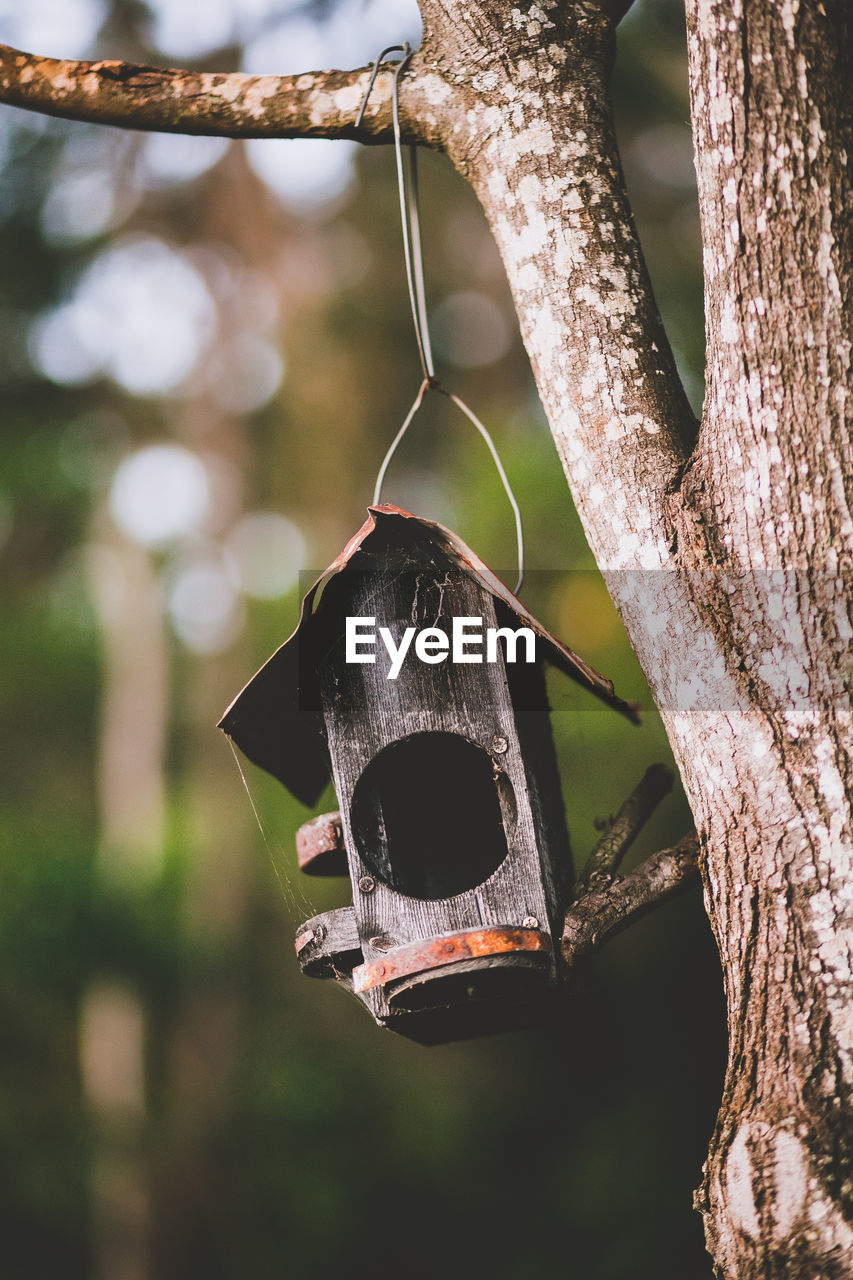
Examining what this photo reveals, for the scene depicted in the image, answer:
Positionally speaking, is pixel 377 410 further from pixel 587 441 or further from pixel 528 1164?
pixel 587 441

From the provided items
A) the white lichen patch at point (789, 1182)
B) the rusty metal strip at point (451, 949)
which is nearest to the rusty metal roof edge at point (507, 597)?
the rusty metal strip at point (451, 949)

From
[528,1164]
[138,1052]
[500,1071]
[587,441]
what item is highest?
[587,441]

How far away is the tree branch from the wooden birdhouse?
0.72 m

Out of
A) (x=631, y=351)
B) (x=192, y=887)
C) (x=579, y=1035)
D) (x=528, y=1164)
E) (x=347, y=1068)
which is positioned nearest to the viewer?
(x=631, y=351)

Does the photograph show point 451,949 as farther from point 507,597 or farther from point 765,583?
point 765,583

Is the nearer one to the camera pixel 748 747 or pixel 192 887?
pixel 748 747

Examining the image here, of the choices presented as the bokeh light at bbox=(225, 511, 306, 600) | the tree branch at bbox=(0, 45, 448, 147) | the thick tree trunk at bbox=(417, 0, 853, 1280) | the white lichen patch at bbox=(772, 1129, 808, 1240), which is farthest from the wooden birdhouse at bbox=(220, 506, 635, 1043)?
the bokeh light at bbox=(225, 511, 306, 600)

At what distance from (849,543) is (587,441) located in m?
0.41

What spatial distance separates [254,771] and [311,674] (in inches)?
153

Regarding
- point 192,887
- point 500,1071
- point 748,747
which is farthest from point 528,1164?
point 748,747

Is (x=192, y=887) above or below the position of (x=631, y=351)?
above

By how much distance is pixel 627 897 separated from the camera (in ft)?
4.51

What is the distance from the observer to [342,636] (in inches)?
59.6

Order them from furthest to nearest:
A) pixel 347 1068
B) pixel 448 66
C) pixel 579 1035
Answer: pixel 347 1068, pixel 579 1035, pixel 448 66
